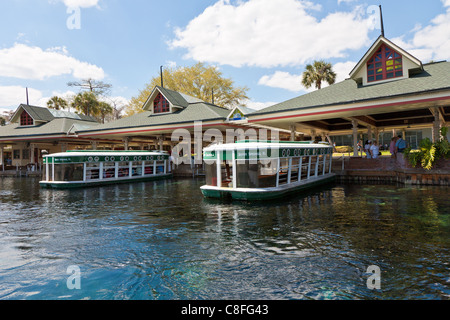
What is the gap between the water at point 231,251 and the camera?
4449mm

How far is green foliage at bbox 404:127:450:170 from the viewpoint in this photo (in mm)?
15016

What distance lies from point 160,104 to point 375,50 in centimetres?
1908

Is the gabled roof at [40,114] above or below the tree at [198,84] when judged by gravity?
below

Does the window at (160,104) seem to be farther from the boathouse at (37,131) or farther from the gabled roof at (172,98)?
the boathouse at (37,131)

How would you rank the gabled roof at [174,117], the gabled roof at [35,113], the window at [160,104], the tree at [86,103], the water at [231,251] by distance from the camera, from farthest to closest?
1. the tree at [86,103]
2. the gabled roof at [35,113]
3. the window at [160,104]
4. the gabled roof at [174,117]
5. the water at [231,251]

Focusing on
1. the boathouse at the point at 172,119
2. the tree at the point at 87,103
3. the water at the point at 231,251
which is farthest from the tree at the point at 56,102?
the water at the point at 231,251

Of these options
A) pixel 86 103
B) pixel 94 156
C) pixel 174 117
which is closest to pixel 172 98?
pixel 174 117

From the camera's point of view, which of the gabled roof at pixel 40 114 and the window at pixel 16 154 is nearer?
the gabled roof at pixel 40 114

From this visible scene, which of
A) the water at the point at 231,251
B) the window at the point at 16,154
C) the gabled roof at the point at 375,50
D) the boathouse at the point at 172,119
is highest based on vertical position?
the gabled roof at the point at 375,50

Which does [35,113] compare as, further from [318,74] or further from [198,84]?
[318,74]

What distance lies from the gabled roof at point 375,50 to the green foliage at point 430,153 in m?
5.38

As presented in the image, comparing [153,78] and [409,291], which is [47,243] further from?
[153,78]

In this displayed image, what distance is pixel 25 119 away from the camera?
35438mm

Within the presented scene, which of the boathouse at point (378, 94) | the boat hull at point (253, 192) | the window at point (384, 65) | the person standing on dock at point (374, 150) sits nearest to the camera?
the boat hull at point (253, 192)
